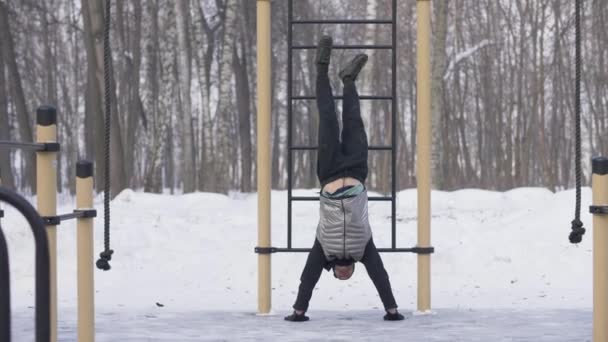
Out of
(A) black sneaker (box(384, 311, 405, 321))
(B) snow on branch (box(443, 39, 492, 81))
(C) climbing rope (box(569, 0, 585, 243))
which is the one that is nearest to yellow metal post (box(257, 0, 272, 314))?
(A) black sneaker (box(384, 311, 405, 321))

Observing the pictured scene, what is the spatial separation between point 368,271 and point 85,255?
2.04 m

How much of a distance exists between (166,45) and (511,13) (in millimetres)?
15119

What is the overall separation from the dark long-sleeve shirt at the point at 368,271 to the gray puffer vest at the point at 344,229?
73mm

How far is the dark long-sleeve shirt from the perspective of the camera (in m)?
6.57

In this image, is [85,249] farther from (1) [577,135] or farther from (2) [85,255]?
(1) [577,135]

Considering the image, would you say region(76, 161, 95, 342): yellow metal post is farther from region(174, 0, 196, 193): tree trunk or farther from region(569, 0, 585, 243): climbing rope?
region(174, 0, 196, 193): tree trunk

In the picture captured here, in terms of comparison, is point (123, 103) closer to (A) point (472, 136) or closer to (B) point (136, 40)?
(B) point (136, 40)

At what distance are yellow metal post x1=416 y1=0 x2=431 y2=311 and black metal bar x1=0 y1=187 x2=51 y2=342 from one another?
389cm

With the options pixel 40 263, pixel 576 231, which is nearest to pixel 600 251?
pixel 576 231

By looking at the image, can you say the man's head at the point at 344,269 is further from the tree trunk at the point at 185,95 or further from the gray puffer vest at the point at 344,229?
the tree trunk at the point at 185,95

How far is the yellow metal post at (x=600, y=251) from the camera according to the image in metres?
4.82

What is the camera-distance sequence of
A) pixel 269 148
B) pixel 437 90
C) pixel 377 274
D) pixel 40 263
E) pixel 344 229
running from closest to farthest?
1. pixel 40 263
2. pixel 344 229
3. pixel 377 274
4. pixel 269 148
5. pixel 437 90

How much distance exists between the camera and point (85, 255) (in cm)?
511

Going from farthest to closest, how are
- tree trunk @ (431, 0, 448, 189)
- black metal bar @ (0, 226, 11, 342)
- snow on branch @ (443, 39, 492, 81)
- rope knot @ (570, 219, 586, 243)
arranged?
1. snow on branch @ (443, 39, 492, 81)
2. tree trunk @ (431, 0, 448, 189)
3. rope knot @ (570, 219, 586, 243)
4. black metal bar @ (0, 226, 11, 342)
